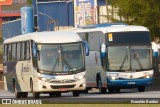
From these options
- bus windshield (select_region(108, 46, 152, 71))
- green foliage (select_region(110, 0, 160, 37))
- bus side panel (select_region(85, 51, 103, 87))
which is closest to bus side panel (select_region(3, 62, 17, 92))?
bus side panel (select_region(85, 51, 103, 87))

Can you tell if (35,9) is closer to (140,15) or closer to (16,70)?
(140,15)

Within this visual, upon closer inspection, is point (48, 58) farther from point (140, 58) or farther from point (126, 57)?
point (140, 58)

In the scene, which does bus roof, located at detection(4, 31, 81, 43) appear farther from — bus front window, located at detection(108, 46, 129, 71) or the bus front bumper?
the bus front bumper

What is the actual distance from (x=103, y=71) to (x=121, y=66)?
1.11 m

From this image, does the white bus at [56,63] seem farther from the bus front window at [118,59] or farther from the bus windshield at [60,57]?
the bus front window at [118,59]

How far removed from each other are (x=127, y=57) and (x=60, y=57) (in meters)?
7.32

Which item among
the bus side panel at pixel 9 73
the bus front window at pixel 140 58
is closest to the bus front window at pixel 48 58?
the bus side panel at pixel 9 73

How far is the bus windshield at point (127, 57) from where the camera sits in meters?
45.6

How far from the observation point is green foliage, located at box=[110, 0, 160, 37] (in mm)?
55188

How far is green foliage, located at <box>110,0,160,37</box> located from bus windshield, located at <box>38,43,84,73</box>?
16.2 metres

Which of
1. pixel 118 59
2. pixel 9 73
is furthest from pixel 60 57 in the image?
pixel 118 59

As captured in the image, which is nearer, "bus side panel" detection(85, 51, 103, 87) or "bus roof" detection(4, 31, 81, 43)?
"bus roof" detection(4, 31, 81, 43)

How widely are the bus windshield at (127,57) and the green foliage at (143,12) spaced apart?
937 centimetres

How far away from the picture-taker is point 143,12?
54.8m
